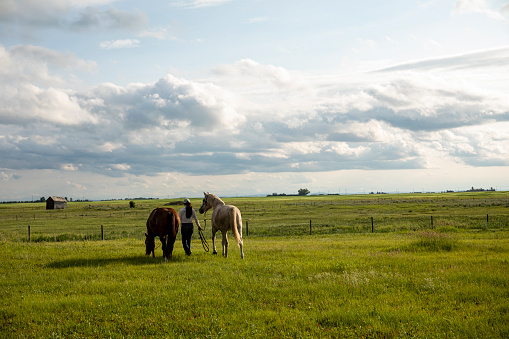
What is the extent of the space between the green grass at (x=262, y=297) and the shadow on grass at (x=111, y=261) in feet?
0.29

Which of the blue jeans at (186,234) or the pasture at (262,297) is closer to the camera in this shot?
the pasture at (262,297)

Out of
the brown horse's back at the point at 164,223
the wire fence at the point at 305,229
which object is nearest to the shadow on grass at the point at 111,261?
the brown horse's back at the point at 164,223

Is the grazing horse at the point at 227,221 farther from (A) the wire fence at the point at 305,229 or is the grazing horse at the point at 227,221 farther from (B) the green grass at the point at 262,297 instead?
(A) the wire fence at the point at 305,229

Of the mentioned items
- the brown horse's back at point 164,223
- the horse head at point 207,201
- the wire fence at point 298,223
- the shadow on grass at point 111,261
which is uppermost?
the horse head at point 207,201

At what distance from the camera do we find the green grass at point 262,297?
8328 millimetres

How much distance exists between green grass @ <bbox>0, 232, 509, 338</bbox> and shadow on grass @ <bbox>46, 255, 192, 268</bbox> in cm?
9

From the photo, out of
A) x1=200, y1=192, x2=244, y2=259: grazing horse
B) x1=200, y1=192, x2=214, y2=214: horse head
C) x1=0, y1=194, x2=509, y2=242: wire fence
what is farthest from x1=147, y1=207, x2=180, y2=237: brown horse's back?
x1=0, y1=194, x2=509, y2=242: wire fence

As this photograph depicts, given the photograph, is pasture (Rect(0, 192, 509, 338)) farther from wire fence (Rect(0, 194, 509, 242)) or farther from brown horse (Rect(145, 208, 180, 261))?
wire fence (Rect(0, 194, 509, 242))

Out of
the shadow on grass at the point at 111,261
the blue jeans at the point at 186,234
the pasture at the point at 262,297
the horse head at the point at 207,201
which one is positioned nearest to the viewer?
the pasture at the point at 262,297

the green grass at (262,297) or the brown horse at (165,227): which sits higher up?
the brown horse at (165,227)

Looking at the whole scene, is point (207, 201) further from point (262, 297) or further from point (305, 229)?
point (305, 229)

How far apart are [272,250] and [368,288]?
9.20 m

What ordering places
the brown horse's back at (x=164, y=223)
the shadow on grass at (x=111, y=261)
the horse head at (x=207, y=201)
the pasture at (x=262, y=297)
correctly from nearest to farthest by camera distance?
the pasture at (x=262, y=297) < the shadow on grass at (x=111, y=261) < the brown horse's back at (x=164, y=223) < the horse head at (x=207, y=201)

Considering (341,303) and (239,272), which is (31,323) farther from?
(341,303)
